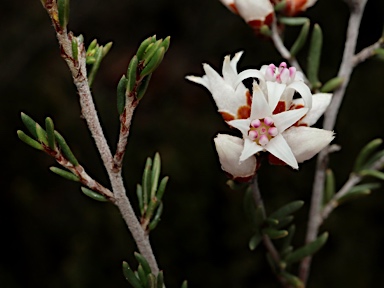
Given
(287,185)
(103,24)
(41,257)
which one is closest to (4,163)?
(41,257)

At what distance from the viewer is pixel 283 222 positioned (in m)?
1.27

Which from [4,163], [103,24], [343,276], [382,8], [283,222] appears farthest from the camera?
[103,24]

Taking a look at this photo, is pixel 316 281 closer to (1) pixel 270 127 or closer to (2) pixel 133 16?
(1) pixel 270 127

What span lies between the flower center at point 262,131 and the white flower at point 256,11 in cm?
34

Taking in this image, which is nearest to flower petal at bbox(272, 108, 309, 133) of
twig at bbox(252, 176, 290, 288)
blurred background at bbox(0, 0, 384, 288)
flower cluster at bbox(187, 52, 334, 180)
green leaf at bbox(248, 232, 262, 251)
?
flower cluster at bbox(187, 52, 334, 180)

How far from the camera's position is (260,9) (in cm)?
128

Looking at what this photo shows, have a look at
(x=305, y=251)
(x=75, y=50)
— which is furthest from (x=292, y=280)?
(x=75, y=50)

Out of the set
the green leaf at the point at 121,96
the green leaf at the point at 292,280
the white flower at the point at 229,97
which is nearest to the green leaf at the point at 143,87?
the green leaf at the point at 121,96

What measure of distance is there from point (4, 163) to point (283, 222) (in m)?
2.19

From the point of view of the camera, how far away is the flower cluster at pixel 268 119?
102 centimetres

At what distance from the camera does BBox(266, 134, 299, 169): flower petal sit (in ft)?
3.32

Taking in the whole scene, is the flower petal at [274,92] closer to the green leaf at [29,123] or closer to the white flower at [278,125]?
the white flower at [278,125]

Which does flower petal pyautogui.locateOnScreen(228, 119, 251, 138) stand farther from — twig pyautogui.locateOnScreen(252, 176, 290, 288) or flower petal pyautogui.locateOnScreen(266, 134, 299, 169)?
twig pyautogui.locateOnScreen(252, 176, 290, 288)

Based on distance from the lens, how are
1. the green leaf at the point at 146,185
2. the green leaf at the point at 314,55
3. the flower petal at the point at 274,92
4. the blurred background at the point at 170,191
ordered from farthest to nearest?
the blurred background at the point at 170,191 < the green leaf at the point at 314,55 < the green leaf at the point at 146,185 < the flower petal at the point at 274,92
